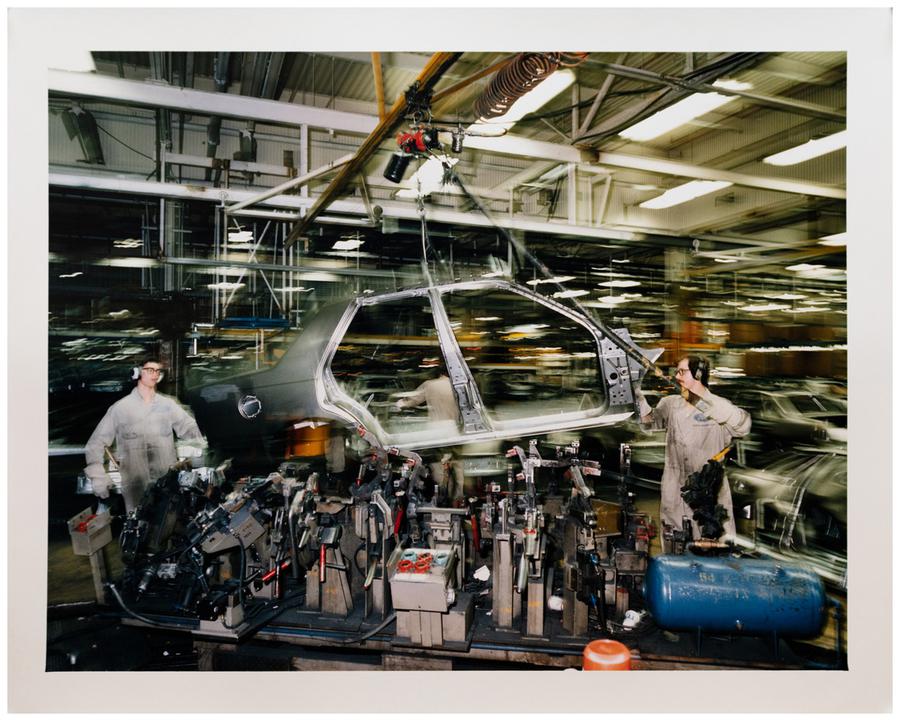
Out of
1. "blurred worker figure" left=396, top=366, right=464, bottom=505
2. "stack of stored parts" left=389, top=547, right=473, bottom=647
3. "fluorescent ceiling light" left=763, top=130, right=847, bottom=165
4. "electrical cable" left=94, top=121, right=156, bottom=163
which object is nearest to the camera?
"stack of stored parts" left=389, top=547, right=473, bottom=647

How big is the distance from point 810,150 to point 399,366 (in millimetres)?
2693

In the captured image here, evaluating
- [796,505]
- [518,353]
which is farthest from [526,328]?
[796,505]

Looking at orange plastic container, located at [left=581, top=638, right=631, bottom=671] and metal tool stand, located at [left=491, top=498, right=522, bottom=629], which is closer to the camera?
orange plastic container, located at [left=581, top=638, right=631, bottom=671]

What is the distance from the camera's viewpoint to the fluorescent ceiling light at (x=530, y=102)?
2.50m

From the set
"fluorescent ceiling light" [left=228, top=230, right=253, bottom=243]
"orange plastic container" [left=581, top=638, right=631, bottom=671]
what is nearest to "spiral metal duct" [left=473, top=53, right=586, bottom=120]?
"fluorescent ceiling light" [left=228, top=230, right=253, bottom=243]

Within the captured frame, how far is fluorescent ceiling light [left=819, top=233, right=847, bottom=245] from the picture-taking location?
96.8 inches

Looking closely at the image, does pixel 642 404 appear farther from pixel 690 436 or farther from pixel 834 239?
pixel 834 239

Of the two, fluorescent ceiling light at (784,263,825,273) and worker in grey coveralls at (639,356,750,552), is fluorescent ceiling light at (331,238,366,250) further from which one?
fluorescent ceiling light at (784,263,825,273)

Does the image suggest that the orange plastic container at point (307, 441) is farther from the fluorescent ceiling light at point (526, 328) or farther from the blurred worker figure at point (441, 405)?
the fluorescent ceiling light at point (526, 328)

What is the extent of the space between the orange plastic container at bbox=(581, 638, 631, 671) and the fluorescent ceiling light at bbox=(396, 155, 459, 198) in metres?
2.70

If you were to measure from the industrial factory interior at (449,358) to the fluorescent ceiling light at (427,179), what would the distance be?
0.7 inches

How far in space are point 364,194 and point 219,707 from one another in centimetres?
297

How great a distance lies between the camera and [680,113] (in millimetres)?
2797

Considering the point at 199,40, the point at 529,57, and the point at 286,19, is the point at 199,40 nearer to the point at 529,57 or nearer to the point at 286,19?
the point at 286,19
